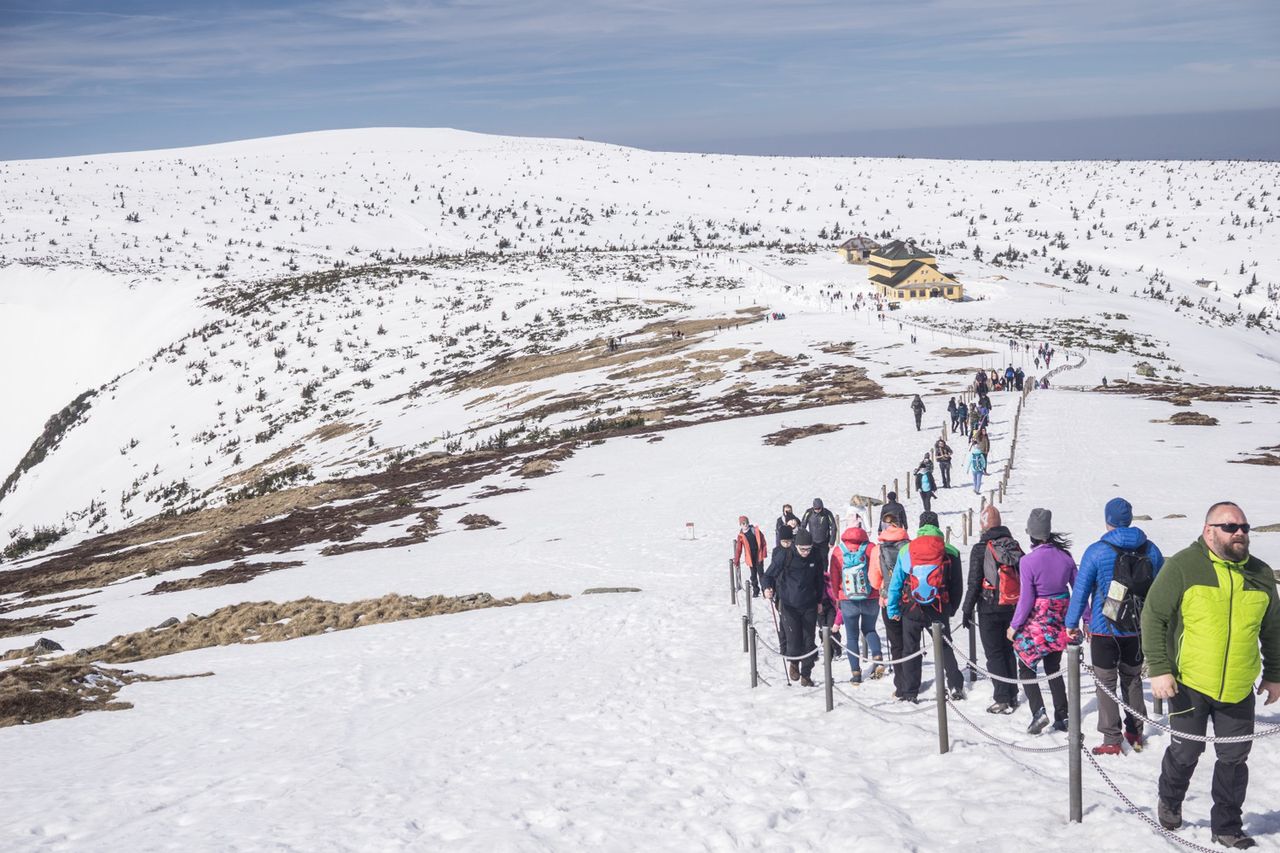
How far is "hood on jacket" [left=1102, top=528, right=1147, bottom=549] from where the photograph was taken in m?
7.38

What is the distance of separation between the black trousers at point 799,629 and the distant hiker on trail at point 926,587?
1517mm

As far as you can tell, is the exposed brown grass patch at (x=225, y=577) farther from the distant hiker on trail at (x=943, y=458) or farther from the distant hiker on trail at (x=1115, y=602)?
the distant hiker on trail at (x=1115, y=602)

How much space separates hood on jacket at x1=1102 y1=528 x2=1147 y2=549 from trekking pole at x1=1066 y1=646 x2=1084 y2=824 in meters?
1.07

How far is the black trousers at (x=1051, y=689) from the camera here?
8.62 m

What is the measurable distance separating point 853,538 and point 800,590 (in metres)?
1.00

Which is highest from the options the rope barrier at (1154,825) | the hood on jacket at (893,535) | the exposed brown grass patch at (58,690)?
the hood on jacket at (893,535)

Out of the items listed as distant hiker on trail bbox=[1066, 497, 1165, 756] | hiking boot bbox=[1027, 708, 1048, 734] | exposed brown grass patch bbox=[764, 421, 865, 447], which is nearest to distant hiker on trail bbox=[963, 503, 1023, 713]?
hiking boot bbox=[1027, 708, 1048, 734]

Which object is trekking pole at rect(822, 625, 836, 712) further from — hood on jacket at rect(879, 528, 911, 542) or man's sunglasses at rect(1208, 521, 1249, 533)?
man's sunglasses at rect(1208, 521, 1249, 533)

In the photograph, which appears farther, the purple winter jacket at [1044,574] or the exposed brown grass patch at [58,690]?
the exposed brown grass patch at [58,690]

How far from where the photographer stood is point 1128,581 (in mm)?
7359

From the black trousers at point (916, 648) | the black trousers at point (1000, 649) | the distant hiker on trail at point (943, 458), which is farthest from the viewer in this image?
the distant hiker on trail at point (943, 458)

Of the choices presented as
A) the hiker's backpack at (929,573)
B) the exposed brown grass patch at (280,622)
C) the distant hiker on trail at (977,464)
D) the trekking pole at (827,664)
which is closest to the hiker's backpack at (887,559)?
the hiker's backpack at (929,573)

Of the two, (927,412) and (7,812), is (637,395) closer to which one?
(927,412)

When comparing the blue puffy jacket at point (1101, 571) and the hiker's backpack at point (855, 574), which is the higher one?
the blue puffy jacket at point (1101, 571)
